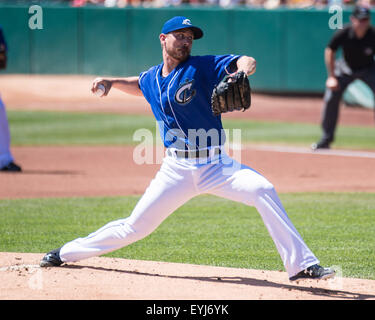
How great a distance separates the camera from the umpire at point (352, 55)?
1191 cm

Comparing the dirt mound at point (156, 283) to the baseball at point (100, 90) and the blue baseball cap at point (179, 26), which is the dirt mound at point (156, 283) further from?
the blue baseball cap at point (179, 26)

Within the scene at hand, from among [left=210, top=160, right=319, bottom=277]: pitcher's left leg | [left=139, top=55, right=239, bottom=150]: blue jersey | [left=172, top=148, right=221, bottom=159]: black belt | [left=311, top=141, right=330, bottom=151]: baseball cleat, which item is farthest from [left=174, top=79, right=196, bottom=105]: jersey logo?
[left=311, top=141, right=330, bottom=151]: baseball cleat

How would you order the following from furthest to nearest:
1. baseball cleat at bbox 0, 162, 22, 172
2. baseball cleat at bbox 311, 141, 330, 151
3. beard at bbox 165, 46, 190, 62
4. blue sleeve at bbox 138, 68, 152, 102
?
1. baseball cleat at bbox 311, 141, 330, 151
2. baseball cleat at bbox 0, 162, 22, 172
3. blue sleeve at bbox 138, 68, 152, 102
4. beard at bbox 165, 46, 190, 62

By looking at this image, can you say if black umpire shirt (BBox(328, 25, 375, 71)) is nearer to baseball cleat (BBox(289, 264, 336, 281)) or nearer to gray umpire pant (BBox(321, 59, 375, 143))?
gray umpire pant (BBox(321, 59, 375, 143))

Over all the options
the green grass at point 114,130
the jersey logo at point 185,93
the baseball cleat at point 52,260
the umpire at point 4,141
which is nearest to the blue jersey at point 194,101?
the jersey logo at point 185,93

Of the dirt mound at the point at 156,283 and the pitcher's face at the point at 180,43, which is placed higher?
the pitcher's face at the point at 180,43

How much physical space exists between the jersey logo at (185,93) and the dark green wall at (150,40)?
16229mm

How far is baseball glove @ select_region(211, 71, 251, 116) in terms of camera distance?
4.82 m

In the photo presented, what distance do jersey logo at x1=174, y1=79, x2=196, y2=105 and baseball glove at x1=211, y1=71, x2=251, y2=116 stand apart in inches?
8.5

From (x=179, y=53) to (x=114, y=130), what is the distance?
11055 mm

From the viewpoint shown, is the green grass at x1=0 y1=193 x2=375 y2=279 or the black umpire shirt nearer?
the green grass at x1=0 y1=193 x2=375 y2=279

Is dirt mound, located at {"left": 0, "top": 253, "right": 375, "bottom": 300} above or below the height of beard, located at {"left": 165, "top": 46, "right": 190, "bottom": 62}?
below

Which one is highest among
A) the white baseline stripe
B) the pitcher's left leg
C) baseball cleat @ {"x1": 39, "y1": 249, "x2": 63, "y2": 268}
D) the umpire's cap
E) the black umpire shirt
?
the umpire's cap

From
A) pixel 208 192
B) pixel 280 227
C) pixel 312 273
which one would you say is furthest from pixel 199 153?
pixel 312 273
